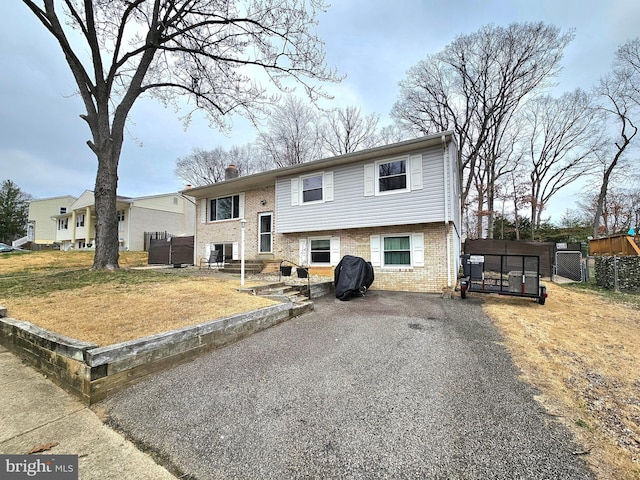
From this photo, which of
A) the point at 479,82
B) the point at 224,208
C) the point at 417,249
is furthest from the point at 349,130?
the point at 417,249

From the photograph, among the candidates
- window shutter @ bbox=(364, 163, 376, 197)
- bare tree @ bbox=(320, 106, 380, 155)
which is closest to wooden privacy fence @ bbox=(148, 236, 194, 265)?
window shutter @ bbox=(364, 163, 376, 197)

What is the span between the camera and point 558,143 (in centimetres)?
2219

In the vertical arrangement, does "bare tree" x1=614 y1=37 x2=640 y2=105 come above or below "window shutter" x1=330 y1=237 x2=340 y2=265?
above

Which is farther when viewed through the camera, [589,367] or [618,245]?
[618,245]

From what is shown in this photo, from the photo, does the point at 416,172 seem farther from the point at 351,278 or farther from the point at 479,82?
the point at 479,82

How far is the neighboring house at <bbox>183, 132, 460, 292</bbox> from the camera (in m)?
9.01

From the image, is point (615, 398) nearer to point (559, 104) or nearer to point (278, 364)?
point (278, 364)

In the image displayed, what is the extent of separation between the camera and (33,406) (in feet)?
9.00

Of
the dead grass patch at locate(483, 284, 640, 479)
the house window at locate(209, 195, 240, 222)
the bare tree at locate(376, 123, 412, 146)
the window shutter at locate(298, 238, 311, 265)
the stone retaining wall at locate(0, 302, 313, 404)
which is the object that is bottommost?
the dead grass patch at locate(483, 284, 640, 479)

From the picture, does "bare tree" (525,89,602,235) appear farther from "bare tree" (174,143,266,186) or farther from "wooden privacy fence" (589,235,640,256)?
→ "bare tree" (174,143,266,186)

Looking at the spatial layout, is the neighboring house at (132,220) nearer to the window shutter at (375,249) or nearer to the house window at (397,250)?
the window shutter at (375,249)

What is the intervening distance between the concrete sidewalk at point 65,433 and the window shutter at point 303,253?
29.4 feet

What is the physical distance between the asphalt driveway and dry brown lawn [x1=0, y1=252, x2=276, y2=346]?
1010 mm

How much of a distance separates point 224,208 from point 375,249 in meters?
8.77
